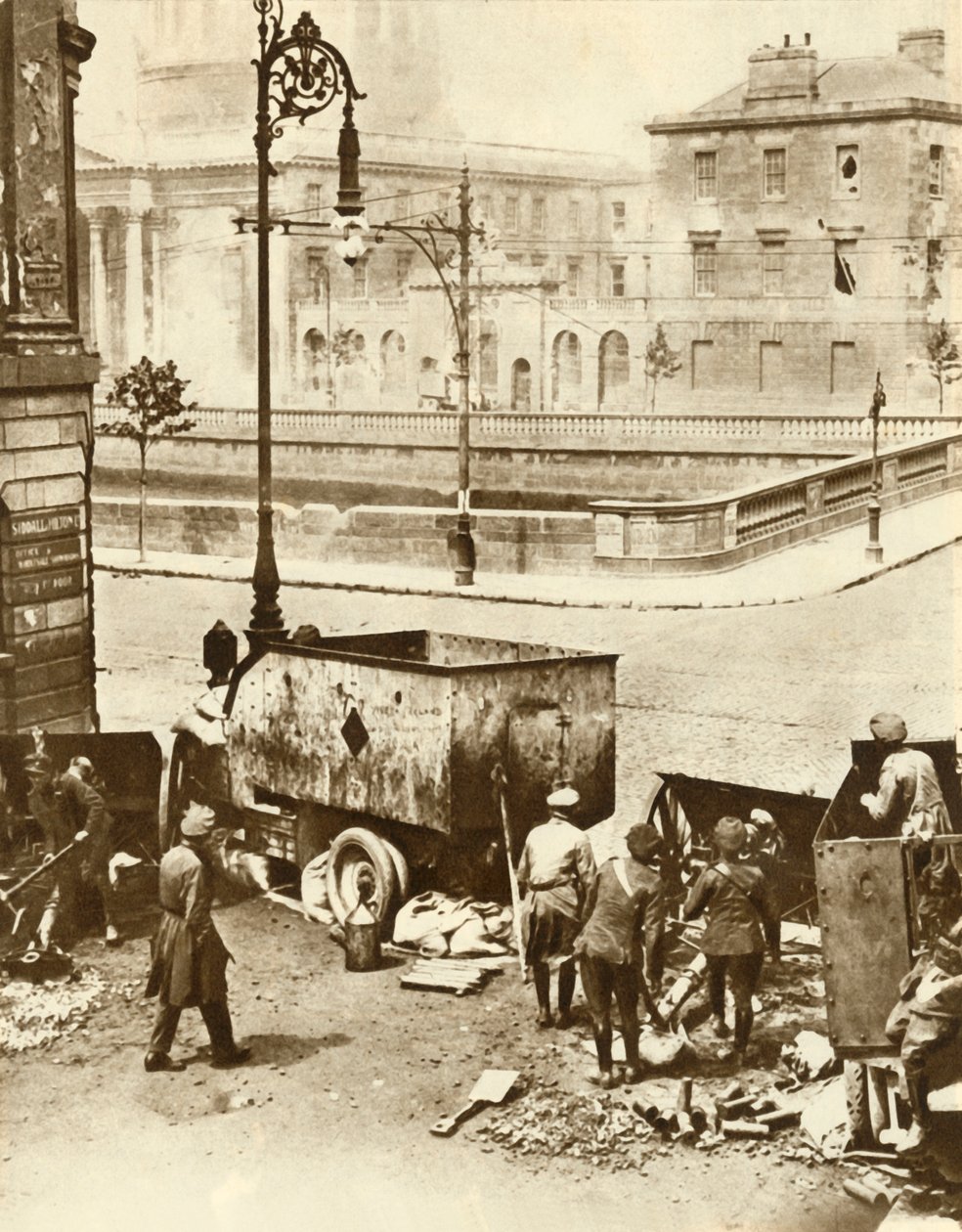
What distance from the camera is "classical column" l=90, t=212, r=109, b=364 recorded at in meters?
69.3

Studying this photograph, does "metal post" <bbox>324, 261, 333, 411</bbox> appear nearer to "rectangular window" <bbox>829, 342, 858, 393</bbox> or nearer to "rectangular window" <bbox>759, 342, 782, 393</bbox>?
"rectangular window" <bbox>759, 342, 782, 393</bbox>

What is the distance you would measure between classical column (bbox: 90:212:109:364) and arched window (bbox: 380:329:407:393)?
11.3m

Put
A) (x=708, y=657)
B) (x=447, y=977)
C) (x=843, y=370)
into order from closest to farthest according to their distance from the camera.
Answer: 1. (x=447, y=977)
2. (x=708, y=657)
3. (x=843, y=370)

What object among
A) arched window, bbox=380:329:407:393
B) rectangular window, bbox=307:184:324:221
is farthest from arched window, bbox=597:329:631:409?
rectangular window, bbox=307:184:324:221

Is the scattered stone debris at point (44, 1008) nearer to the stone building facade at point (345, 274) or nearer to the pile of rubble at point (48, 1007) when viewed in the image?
the pile of rubble at point (48, 1007)

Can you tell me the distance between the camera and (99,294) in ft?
231

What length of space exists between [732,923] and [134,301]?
6336cm

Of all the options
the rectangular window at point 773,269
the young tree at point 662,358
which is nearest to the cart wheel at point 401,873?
the rectangular window at point 773,269

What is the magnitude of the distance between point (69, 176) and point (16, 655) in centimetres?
420

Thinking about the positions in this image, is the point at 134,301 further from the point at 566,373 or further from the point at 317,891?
the point at 317,891

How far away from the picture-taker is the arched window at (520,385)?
66.2 metres

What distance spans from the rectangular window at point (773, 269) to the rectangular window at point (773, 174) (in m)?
1.95

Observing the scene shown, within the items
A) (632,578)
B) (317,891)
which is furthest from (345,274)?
Result: (317,891)

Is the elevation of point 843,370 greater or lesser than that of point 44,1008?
greater
